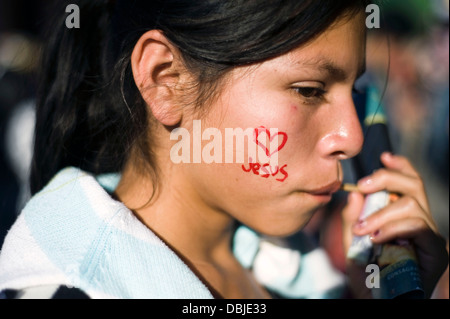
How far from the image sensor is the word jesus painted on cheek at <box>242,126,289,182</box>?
956mm

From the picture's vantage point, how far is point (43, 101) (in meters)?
1.20

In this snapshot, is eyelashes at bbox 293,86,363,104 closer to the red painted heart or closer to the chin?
the red painted heart

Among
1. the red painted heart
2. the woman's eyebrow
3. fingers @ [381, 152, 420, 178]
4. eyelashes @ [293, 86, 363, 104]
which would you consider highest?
the woman's eyebrow

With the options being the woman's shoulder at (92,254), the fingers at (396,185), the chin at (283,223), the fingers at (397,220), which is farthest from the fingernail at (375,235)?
the woman's shoulder at (92,254)

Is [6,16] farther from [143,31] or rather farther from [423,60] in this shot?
[143,31]

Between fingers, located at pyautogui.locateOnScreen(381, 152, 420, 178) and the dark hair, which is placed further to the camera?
fingers, located at pyautogui.locateOnScreen(381, 152, 420, 178)

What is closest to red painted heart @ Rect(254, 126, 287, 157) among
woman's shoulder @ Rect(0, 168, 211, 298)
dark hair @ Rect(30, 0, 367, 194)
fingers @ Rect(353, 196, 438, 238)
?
dark hair @ Rect(30, 0, 367, 194)

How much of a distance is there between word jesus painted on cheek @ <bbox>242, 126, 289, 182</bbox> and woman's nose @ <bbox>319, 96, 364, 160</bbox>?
0.08 metres

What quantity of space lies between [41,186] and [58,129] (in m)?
0.14

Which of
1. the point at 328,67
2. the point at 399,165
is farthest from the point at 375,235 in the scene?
the point at 328,67

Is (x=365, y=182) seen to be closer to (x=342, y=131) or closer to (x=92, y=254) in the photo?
(x=342, y=131)

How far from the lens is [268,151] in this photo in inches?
38.4

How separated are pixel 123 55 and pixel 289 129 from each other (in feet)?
1.15
